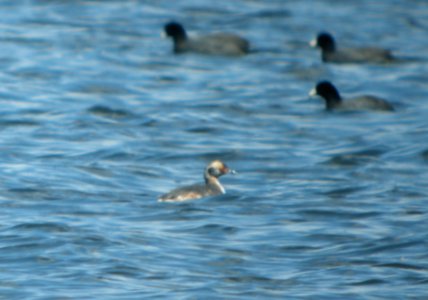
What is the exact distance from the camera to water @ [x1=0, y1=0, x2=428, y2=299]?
42.3ft

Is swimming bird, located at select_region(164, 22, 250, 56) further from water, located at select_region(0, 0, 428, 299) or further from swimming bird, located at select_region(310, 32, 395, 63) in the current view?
swimming bird, located at select_region(310, 32, 395, 63)

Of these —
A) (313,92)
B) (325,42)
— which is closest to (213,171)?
(313,92)

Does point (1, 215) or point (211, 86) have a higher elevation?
point (211, 86)

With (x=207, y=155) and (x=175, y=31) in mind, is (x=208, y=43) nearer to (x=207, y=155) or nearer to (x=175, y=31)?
(x=175, y=31)

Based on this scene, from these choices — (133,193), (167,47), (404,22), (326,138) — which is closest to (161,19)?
(167,47)

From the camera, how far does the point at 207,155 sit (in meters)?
18.8

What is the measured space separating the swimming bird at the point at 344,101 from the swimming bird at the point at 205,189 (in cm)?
559

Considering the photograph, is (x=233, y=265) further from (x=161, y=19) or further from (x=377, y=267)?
(x=161, y=19)

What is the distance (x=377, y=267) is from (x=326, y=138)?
23.7 feet

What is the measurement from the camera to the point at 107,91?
925 inches

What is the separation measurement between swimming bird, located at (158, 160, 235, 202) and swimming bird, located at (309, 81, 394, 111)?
5.59 m

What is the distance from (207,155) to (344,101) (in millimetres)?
4050

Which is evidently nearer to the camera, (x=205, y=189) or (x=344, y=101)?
(x=205, y=189)

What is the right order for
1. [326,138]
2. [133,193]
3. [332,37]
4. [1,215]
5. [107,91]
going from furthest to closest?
1. [332,37]
2. [107,91]
3. [326,138]
4. [133,193]
5. [1,215]
